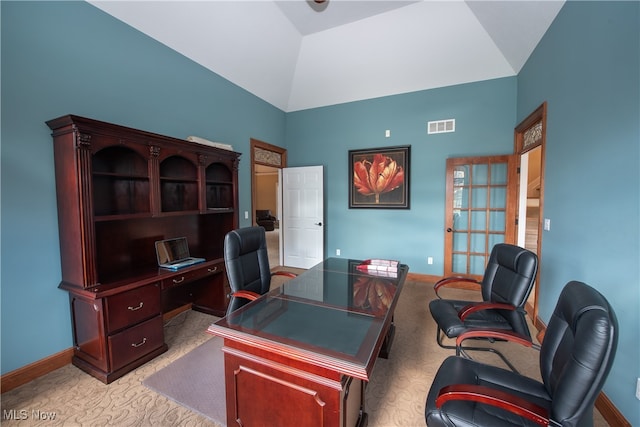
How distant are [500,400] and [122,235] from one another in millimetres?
3069

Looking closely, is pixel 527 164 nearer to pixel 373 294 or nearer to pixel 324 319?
pixel 373 294

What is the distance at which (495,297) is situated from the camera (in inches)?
87.8

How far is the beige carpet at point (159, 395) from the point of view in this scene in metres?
1.66

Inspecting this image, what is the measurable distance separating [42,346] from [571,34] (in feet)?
16.9

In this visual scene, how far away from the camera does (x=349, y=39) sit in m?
3.75

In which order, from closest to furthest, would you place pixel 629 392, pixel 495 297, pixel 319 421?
pixel 319 421
pixel 629 392
pixel 495 297

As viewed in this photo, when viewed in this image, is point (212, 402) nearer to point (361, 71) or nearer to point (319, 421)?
point (319, 421)

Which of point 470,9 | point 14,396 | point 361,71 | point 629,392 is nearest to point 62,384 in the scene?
point 14,396

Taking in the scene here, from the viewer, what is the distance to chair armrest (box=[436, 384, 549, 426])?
3.23ft

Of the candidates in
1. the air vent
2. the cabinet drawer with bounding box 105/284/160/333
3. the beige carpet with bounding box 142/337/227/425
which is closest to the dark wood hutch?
the cabinet drawer with bounding box 105/284/160/333

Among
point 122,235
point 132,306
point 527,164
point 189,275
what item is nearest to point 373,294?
point 189,275

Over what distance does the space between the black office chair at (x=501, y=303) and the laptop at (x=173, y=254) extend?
2432 mm

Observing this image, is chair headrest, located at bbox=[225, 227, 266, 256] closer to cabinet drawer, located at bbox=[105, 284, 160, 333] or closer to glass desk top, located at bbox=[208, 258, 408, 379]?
glass desk top, located at bbox=[208, 258, 408, 379]

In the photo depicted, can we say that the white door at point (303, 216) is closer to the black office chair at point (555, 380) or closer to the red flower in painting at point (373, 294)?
the red flower in painting at point (373, 294)
